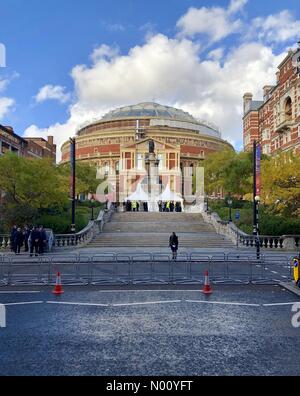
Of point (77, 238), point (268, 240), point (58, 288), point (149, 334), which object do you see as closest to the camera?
point (149, 334)

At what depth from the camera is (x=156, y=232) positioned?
1583 inches

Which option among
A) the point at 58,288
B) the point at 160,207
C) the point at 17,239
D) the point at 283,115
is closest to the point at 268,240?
the point at 17,239

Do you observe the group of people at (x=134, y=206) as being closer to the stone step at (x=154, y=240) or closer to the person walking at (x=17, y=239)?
the stone step at (x=154, y=240)

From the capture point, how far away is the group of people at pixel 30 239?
26094 mm

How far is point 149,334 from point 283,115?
200 ft

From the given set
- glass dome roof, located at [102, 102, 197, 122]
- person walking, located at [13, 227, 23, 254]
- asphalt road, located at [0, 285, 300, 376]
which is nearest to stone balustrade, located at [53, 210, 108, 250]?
person walking, located at [13, 227, 23, 254]

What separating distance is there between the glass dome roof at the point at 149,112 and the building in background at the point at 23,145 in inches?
783

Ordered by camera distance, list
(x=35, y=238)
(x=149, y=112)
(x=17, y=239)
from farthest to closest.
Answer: (x=149, y=112) → (x=17, y=239) → (x=35, y=238)

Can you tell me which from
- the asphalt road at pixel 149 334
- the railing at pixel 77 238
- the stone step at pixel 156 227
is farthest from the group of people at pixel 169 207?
the asphalt road at pixel 149 334

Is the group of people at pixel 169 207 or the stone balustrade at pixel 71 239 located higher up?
the group of people at pixel 169 207

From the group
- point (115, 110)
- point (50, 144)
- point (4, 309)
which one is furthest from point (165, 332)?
Answer: point (115, 110)

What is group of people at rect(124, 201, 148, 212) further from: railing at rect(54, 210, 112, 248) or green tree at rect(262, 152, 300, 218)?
green tree at rect(262, 152, 300, 218)

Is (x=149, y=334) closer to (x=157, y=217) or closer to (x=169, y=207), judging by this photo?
(x=157, y=217)

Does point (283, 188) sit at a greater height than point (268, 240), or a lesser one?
greater
